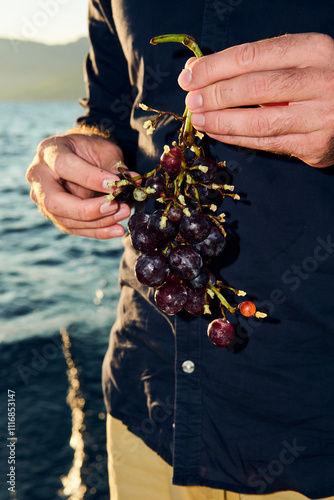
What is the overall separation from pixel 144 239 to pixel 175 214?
0.13 m

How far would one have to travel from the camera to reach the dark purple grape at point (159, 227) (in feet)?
3.73

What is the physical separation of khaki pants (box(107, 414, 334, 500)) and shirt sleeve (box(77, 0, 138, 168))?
1582 millimetres

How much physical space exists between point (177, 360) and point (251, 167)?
2.93 feet

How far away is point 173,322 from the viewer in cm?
187

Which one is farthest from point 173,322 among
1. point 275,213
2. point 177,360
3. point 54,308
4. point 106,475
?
point 54,308

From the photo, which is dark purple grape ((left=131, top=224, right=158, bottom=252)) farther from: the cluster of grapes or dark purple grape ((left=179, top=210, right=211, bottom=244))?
dark purple grape ((left=179, top=210, right=211, bottom=244))

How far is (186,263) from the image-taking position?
112 centimetres

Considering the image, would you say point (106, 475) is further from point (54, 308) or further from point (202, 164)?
point (202, 164)

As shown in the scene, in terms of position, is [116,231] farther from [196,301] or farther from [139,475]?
[139,475]

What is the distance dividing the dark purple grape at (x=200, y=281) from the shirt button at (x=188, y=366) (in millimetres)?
729

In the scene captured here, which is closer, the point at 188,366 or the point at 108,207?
the point at 108,207

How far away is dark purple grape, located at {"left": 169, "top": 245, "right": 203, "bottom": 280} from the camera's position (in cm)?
112

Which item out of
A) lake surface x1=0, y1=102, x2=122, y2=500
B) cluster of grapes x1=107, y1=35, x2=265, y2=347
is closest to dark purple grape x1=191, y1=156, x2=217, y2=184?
cluster of grapes x1=107, y1=35, x2=265, y2=347

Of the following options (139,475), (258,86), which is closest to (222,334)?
(258,86)
